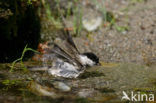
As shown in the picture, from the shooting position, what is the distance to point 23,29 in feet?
17.1

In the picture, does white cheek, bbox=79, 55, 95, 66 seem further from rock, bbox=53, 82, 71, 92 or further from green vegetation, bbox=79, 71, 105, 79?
rock, bbox=53, 82, 71, 92

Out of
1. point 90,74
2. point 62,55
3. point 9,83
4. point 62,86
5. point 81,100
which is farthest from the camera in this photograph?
point 90,74

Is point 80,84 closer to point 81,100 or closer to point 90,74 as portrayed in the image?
point 90,74

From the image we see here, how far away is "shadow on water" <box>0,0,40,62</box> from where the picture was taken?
181 inches

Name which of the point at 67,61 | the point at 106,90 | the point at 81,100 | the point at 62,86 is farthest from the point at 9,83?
the point at 106,90

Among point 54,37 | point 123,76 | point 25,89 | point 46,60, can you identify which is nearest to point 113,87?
point 123,76

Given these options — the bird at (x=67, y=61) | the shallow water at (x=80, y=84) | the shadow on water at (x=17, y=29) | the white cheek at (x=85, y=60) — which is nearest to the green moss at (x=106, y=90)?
the shallow water at (x=80, y=84)

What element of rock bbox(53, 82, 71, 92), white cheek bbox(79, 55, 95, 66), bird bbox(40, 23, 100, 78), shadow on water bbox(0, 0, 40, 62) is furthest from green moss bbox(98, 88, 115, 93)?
shadow on water bbox(0, 0, 40, 62)

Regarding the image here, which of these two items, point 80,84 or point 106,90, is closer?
point 106,90

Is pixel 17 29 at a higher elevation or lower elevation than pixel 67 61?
higher

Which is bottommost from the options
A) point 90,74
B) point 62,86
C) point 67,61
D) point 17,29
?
point 90,74

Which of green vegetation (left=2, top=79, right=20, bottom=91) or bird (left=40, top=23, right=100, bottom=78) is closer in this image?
green vegetation (left=2, top=79, right=20, bottom=91)

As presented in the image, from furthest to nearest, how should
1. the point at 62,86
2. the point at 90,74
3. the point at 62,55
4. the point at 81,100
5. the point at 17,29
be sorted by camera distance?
the point at 17,29 < the point at 90,74 < the point at 62,55 < the point at 62,86 < the point at 81,100

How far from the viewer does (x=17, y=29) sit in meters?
4.96
